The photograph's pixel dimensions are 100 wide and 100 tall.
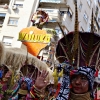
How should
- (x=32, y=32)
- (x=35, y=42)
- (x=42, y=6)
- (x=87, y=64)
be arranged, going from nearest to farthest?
(x=87, y=64)
(x=35, y=42)
(x=32, y=32)
(x=42, y=6)

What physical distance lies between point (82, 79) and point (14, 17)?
20.3m

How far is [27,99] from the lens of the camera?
4.49m

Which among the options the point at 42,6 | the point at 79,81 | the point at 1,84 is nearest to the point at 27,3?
the point at 42,6

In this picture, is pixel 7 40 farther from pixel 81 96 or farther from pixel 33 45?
pixel 81 96

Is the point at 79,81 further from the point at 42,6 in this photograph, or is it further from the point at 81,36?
the point at 42,6

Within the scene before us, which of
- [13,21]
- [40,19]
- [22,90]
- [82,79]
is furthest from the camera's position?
[13,21]

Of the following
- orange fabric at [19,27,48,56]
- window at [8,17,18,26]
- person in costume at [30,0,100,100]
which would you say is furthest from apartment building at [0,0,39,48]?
person in costume at [30,0,100,100]

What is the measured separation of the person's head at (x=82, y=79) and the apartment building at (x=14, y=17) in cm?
1883

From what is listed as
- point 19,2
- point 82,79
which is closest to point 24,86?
point 82,79

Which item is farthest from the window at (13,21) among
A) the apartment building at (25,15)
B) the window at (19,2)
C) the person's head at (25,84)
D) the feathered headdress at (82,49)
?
the feathered headdress at (82,49)

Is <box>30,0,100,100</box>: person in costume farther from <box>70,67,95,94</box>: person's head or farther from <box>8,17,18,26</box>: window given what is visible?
<box>8,17,18,26</box>: window

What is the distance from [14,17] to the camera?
2350 cm

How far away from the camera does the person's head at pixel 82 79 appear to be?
11.8 ft

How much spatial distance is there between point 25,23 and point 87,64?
62.1 ft
